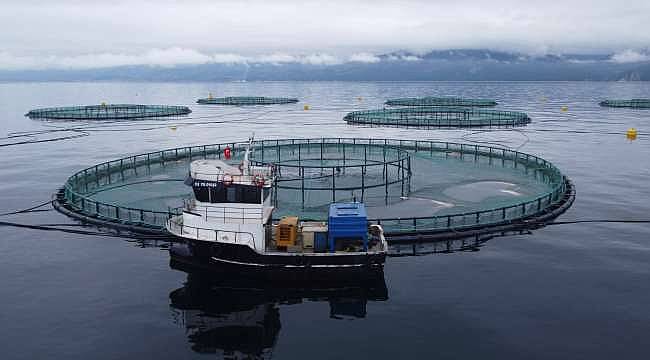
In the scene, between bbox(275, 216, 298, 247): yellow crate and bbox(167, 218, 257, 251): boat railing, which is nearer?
bbox(167, 218, 257, 251): boat railing

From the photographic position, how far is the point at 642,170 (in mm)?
100625

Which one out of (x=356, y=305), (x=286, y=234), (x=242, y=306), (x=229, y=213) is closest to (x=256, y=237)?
(x=286, y=234)

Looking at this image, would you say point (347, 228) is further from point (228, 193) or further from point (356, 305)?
point (228, 193)

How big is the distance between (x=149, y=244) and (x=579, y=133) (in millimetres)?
142136

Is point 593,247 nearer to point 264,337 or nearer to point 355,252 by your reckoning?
point 355,252

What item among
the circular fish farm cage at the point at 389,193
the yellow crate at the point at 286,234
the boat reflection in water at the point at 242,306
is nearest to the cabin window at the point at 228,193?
the yellow crate at the point at 286,234

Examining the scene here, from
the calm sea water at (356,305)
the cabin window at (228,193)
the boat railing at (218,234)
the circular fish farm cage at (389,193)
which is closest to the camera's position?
the calm sea water at (356,305)

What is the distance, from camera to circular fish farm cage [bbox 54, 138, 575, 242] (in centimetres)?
6161

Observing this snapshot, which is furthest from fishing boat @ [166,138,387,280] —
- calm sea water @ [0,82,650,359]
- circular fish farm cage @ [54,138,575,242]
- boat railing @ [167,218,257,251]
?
circular fish farm cage @ [54,138,575,242]

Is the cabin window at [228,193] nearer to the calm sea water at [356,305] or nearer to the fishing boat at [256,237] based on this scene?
the fishing boat at [256,237]

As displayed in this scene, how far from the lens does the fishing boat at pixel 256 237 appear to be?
→ 46594 mm

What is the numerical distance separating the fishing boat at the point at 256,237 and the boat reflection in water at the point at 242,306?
133 cm

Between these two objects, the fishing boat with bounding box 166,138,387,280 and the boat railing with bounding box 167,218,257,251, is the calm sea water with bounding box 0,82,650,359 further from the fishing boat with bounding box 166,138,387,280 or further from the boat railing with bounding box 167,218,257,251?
the boat railing with bounding box 167,218,257,251

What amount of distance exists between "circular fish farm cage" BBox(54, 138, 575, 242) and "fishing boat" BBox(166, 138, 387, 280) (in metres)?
7.36
